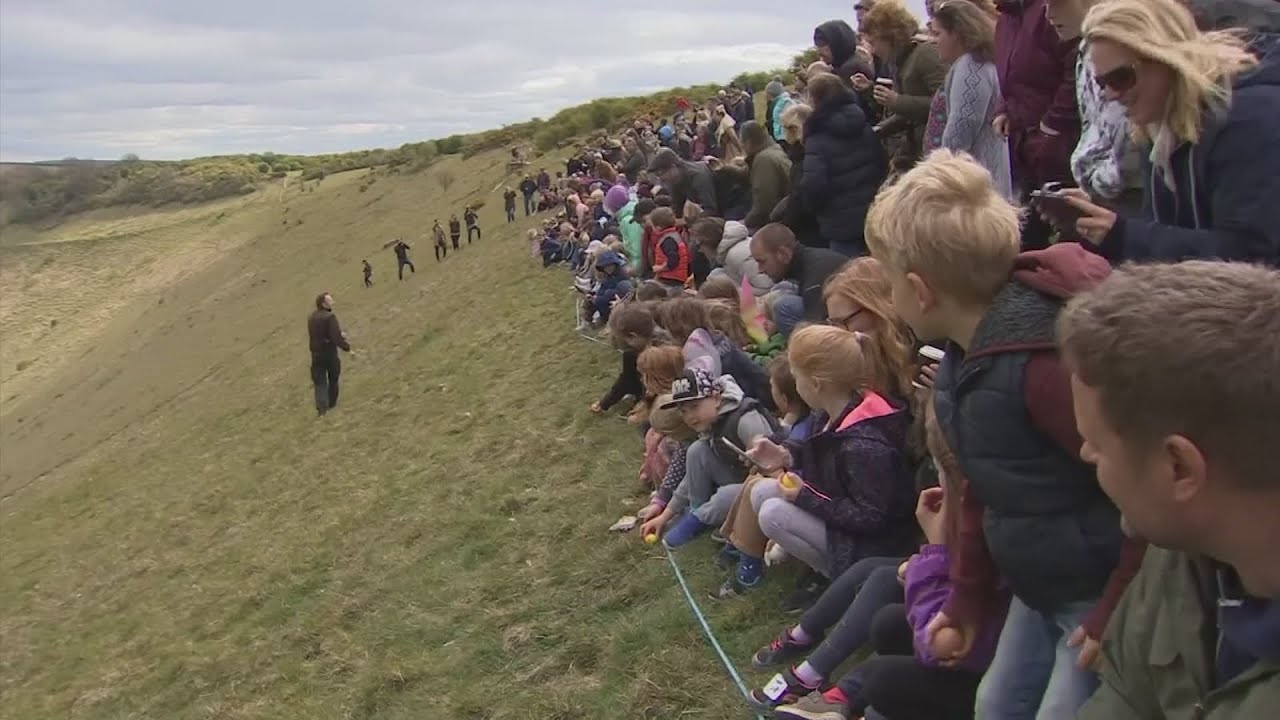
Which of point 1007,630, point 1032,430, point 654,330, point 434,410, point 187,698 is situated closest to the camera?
point 1032,430

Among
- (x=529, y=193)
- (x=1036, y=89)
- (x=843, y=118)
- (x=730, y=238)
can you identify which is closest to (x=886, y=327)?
(x=1036, y=89)

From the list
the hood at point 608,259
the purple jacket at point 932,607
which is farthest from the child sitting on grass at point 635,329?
the hood at point 608,259

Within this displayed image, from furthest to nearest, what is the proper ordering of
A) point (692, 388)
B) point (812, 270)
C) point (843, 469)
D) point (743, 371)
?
point (812, 270) < point (743, 371) < point (692, 388) < point (843, 469)

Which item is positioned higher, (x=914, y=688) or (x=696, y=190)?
(x=696, y=190)

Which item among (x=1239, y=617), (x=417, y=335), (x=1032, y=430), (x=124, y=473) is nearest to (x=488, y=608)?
(x=1032, y=430)

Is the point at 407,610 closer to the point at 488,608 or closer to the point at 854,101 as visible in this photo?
the point at 488,608

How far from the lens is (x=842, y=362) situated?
421 centimetres

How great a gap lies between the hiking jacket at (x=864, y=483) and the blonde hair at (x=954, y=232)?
1607 mm

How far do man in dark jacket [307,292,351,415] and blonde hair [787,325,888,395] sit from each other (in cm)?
1194

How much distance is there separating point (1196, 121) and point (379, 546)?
7.45 m

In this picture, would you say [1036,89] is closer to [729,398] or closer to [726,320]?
[729,398]

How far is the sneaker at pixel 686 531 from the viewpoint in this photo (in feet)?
19.5

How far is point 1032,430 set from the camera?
7.60ft

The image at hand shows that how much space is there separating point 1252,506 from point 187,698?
799 centimetres
